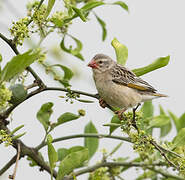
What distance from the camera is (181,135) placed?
10.7 feet

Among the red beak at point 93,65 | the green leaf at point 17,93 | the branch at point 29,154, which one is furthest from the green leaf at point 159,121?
the red beak at point 93,65

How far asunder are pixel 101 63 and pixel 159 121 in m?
1.60

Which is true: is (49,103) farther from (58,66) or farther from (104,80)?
(104,80)

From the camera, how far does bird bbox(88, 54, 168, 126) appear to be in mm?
4495

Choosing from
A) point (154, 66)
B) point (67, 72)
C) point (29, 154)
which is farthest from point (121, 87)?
point (29, 154)

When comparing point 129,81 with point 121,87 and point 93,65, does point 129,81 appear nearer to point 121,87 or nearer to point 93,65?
point 121,87

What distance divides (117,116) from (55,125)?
1.66ft

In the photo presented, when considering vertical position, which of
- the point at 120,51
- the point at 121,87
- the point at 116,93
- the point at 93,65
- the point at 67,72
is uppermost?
the point at 93,65

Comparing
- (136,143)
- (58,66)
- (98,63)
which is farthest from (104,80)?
(136,143)

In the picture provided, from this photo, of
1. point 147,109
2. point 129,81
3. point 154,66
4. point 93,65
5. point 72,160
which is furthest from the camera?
point 93,65

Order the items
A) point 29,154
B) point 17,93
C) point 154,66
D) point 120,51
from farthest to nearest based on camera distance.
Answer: point 120,51, point 154,66, point 29,154, point 17,93

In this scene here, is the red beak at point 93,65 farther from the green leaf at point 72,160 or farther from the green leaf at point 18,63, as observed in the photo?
the green leaf at point 18,63

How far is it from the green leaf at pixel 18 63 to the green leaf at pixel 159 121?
1736mm

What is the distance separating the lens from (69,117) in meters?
3.07
